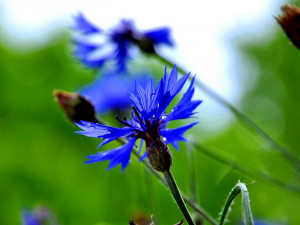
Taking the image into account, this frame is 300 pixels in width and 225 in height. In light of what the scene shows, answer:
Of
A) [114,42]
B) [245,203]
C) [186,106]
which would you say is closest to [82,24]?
[114,42]

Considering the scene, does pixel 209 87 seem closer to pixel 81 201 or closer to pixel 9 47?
pixel 81 201

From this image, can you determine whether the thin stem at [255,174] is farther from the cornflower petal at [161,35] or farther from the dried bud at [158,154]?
the cornflower petal at [161,35]

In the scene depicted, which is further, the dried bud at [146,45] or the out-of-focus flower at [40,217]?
the dried bud at [146,45]

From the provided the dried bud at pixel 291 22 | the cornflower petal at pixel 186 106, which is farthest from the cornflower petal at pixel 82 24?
the cornflower petal at pixel 186 106

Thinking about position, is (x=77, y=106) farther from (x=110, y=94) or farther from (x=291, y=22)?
(x=110, y=94)

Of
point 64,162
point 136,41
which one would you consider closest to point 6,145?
point 64,162

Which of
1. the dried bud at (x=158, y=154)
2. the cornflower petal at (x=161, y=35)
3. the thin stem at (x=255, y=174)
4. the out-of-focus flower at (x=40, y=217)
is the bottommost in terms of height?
the thin stem at (x=255, y=174)

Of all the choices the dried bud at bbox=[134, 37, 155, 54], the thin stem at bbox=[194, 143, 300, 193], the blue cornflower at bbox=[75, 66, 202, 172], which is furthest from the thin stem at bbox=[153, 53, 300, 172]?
the blue cornflower at bbox=[75, 66, 202, 172]

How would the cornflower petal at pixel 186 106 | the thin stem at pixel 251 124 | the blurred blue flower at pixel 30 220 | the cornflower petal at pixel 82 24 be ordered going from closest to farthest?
the cornflower petal at pixel 186 106, the thin stem at pixel 251 124, the blurred blue flower at pixel 30 220, the cornflower petal at pixel 82 24
